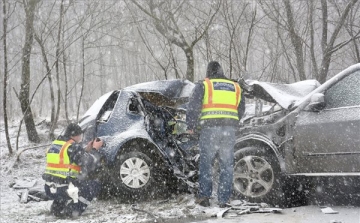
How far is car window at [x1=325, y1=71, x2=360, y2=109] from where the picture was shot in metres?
5.01

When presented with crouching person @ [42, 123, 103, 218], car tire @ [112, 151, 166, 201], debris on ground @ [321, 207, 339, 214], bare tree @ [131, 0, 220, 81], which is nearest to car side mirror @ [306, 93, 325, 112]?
debris on ground @ [321, 207, 339, 214]

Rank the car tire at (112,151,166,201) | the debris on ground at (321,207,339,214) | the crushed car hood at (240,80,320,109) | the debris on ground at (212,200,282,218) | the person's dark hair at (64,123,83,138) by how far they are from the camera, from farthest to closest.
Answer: the car tire at (112,151,166,201)
the crushed car hood at (240,80,320,109)
the person's dark hair at (64,123,83,138)
the debris on ground at (212,200,282,218)
the debris on ground at (321,207,339,214)

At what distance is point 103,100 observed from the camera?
22.5ft

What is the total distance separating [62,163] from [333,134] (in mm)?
3446

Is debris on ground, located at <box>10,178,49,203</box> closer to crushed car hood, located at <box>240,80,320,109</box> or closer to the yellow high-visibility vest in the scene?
the yellow high-visibility vest

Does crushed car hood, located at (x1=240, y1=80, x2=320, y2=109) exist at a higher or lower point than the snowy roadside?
higher

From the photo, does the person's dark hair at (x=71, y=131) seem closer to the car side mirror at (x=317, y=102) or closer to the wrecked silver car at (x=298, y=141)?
the wrecked silver car at (x=298, y=141)

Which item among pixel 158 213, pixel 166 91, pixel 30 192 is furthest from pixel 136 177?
pixel 30 192

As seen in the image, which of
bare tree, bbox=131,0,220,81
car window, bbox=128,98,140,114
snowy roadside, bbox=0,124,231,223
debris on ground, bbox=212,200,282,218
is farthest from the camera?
bare tree, bbox=131,0,220,81

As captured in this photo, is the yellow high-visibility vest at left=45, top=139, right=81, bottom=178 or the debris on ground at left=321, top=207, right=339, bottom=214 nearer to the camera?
the debris on ground at left=321, top=207, right=339, bottom=214

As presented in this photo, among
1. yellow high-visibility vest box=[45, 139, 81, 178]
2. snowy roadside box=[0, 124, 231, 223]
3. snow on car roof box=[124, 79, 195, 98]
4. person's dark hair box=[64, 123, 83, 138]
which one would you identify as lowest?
snowy roadside box=[0, 124, 231, 223]

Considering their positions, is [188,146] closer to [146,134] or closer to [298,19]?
[146,134]

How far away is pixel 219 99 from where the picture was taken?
550cm

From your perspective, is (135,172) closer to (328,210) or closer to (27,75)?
(328,210)
